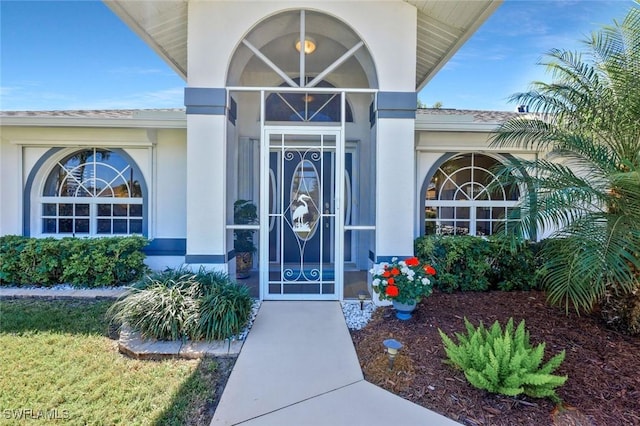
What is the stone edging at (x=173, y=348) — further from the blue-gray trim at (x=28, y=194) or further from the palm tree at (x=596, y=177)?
the blue-gray trim at (x=28, y=194)

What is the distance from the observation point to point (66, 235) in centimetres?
654

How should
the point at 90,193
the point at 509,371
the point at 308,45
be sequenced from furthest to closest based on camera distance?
1. the point at 90,193
2. the point at 308,45
3. the point at 509,371

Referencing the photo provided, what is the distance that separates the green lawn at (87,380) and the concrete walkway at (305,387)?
34 centimetres

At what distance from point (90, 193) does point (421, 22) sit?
728 centimetres

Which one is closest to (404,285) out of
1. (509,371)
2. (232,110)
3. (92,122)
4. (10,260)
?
(509,371)

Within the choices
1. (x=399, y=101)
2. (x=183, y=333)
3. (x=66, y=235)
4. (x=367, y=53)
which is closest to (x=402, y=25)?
(x=367, y=53)

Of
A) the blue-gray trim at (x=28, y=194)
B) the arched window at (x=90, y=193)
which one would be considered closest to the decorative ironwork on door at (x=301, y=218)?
the arched window at (x=90, y=193)

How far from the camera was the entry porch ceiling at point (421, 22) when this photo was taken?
466cm

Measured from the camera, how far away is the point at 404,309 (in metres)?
4.20

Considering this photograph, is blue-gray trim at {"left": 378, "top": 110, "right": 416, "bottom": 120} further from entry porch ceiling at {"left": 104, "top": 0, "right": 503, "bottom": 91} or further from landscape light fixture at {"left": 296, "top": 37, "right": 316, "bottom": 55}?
landscape light fixture at {"left": 296, "top": 37, "right": 316, "bottom": 55}

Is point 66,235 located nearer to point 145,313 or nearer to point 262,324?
point 145,313

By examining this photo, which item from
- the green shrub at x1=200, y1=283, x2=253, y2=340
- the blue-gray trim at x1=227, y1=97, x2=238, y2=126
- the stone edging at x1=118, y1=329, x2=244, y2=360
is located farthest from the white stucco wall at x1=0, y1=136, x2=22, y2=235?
the green shrub at x1=200, y1=283, x2=253, y2=340

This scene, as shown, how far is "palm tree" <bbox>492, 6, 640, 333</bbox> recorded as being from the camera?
3404mm

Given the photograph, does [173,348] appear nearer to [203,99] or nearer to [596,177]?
[203,99]
